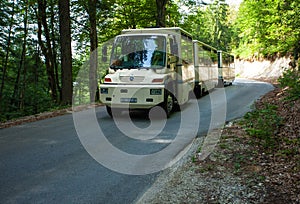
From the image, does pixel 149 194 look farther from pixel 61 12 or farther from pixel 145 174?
pixel 61 12

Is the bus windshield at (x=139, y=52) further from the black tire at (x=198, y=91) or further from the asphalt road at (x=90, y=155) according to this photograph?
the black tire at (x=198, y=91)

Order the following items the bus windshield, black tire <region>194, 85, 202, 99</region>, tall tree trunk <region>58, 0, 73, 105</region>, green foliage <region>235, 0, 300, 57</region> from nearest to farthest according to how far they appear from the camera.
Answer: the bus windshield < tall tree trunk <region>58, 0, 73, 105</region> < black tire <region>194, 85, 202, 99</region> < green foliage <region>235, 0, 300, 57</region>

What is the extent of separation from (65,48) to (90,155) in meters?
10.9

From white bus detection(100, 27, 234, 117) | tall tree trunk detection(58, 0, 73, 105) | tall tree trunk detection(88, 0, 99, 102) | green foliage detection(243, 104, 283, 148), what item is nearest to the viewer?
green foliage detection(243, 104, 283, 148)

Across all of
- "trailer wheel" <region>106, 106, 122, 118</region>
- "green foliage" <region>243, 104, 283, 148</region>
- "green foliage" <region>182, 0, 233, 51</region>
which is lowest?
"green foliage" <region>243, 104, 283, 148</region>

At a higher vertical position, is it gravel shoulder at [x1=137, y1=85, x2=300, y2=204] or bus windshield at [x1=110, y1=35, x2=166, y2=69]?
bus windshield at [x1=110, y1=35, x2=166, y2=69]

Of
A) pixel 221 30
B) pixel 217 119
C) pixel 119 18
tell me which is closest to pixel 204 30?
pixel 221 30

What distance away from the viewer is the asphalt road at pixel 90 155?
4.38m

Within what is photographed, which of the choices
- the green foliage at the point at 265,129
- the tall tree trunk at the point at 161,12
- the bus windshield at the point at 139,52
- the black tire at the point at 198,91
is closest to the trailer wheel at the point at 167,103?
the bus windshield at the point at 139,52

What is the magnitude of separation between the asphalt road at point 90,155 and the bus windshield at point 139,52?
5.98 feet

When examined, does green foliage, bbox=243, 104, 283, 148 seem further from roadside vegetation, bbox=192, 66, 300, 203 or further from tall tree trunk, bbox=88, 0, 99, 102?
tall tree trunk, bbox=88, 0, 99, 102

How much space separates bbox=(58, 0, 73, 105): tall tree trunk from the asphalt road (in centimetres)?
598

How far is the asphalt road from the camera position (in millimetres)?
Result: 4379

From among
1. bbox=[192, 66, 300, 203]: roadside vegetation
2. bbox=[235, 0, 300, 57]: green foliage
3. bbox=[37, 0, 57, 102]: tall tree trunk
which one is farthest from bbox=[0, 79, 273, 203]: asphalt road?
bbox=[37, 0, 57, 102]: tall tree trunk
